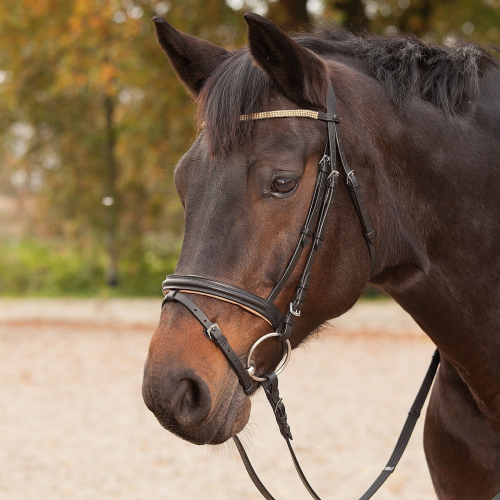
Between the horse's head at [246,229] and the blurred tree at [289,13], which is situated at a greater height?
the horse's head at [246,229]

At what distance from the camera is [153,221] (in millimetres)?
18219

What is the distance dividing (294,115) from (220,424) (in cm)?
103

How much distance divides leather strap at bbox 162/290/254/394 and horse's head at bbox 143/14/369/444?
0.07 ft

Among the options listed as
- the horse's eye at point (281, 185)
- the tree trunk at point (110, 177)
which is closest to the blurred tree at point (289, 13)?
the tree trunk at point (110, 177)

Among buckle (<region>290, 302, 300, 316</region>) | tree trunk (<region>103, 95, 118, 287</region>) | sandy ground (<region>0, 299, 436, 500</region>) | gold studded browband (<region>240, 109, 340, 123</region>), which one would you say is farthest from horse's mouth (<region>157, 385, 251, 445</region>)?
tree trunk (<region>103, 95, 118, 287</region>)

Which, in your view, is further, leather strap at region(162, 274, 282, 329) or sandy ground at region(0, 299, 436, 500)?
sandy ground at region(0, 299, 436, 500)

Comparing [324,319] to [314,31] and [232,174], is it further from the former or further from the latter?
[314,31]

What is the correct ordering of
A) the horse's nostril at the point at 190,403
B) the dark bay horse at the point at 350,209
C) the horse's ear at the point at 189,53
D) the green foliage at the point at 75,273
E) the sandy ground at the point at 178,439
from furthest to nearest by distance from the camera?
1. the green foliage at the point at 75,273
2. the sandy ground at the point at 178,439
3. the horse's ear at the point at 189,53
4. the dark bay horse at the point at 350,209
5. the horse's nostril at the point at 190,403

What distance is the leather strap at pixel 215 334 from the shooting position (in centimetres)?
181

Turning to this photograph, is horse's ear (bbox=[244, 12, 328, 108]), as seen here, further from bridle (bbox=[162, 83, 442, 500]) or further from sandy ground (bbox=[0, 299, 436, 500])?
sandy ground (bbox=[0, 299, 436, 500])

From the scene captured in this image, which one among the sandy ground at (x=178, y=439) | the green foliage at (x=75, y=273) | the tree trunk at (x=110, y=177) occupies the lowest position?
the green foliage at (x=75, y=273)

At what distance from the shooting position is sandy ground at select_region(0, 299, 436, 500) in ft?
19.4

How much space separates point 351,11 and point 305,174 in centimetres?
1323

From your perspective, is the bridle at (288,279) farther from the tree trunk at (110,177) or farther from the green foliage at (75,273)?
the green foliage at (75,273)
